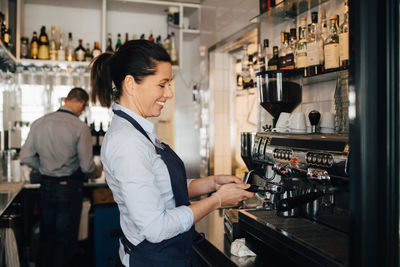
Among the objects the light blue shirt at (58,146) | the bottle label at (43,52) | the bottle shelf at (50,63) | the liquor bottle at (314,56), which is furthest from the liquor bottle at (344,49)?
the bottle label at (43,52)

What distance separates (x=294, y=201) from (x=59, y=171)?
246 centimetres

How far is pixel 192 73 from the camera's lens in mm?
4633

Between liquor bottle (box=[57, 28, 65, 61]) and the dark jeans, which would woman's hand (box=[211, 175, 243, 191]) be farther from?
liquor bottle (box=[57, 28, 65, 61])

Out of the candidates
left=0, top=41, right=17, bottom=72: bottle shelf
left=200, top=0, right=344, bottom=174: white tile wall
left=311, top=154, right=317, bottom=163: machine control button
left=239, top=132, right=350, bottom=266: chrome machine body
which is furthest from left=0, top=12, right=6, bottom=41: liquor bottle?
left=311, top=154, right=317, bottom=163: machine control button

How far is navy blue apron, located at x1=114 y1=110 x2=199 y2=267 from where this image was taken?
128 centimetres

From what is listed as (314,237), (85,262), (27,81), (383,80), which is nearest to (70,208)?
(85,262)

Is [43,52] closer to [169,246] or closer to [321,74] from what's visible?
[321,74]

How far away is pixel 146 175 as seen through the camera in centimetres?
116

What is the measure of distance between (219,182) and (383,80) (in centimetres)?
85

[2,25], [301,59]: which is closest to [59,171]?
[2,25]

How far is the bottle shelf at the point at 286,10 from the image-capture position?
196cm

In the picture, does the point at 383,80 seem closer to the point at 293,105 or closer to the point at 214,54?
the point at 293,105

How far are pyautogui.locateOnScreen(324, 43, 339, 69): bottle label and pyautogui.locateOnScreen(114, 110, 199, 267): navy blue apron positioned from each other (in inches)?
32.3

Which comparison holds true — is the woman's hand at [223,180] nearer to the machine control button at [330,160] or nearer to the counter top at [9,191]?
the machine control button at [330,160]
